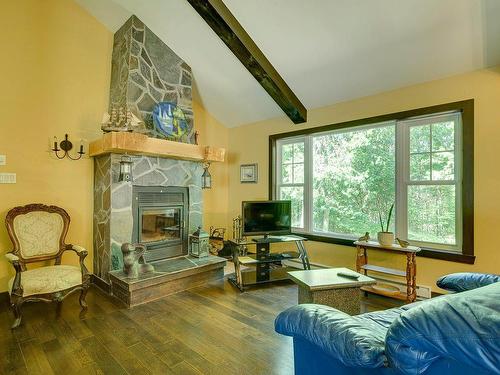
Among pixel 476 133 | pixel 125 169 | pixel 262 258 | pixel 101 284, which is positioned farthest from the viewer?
pixel 262 258

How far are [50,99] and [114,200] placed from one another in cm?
147

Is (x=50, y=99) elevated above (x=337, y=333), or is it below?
above

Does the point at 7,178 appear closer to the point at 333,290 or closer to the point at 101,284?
the point at 101,284

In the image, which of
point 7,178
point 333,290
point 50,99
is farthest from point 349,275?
point 50,99

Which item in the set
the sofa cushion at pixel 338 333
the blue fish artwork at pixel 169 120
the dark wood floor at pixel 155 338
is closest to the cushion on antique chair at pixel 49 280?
the dark wood floor at pixel 155 338

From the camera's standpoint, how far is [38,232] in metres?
3.05

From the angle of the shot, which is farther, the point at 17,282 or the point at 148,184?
the point at 148,184

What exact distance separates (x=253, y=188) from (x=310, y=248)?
146 cm

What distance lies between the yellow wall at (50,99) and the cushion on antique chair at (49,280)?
848mm

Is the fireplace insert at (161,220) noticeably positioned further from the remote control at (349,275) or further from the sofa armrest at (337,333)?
the sofa armrest at (337,333)

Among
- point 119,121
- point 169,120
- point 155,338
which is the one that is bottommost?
point 155,338

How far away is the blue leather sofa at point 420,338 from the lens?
783mm

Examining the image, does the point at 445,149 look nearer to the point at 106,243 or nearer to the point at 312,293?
the point at 312,293

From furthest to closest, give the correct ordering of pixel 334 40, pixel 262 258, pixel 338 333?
pixel 262 258, pixel 334 40, pixel 338 333
